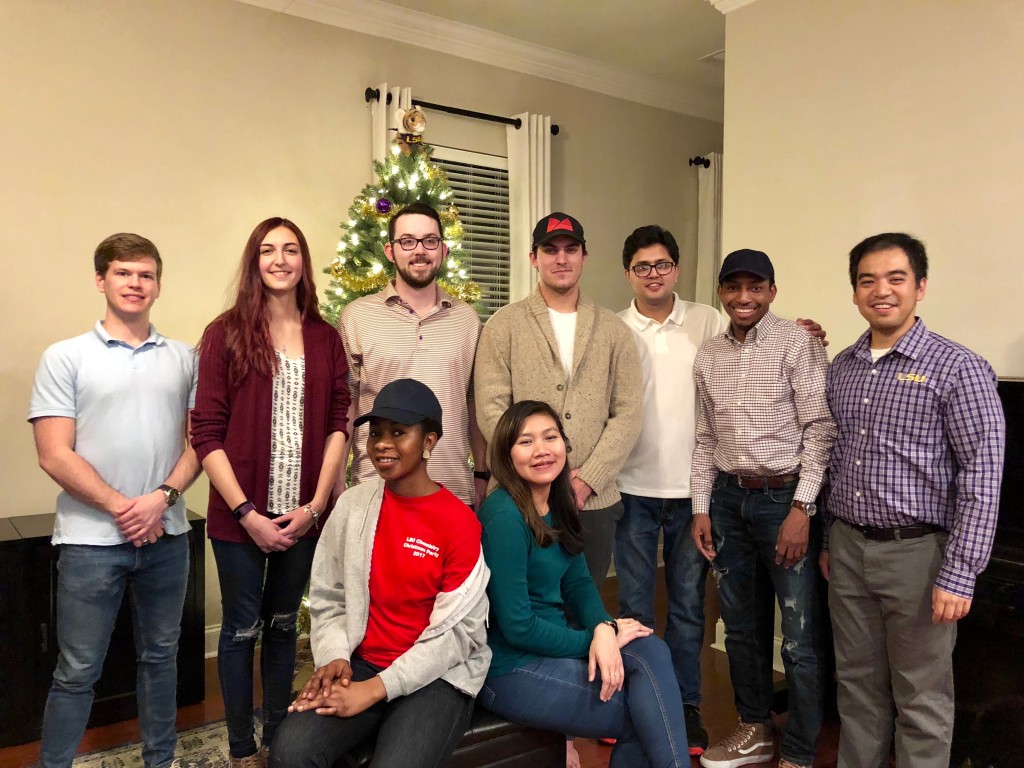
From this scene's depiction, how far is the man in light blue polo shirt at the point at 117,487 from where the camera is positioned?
83.7 inches

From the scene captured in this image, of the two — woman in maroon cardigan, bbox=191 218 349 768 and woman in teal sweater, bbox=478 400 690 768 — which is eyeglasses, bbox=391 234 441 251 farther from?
woman in teal sweater, bbox=478 400 690 768

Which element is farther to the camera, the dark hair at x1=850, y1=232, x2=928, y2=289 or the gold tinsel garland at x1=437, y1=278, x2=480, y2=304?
the gold tinsel garland at x1=437, y1=278, x2=480, y2=304

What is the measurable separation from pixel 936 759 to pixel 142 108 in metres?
3.92

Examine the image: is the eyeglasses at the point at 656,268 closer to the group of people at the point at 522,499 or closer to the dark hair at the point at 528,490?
the group of people at the point at 522,499

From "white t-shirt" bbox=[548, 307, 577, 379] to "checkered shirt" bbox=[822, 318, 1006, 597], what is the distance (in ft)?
2.71

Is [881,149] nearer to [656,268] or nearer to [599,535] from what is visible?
[656,268]

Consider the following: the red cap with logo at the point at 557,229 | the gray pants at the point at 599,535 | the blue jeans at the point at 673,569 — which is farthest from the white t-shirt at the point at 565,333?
the blue jeans at the point at 673,569

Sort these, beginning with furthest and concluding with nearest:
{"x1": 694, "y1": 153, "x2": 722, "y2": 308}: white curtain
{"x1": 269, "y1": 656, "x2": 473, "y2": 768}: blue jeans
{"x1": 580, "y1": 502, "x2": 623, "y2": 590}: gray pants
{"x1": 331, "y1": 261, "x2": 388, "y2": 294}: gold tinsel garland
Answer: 1. {"x1": 694, "y1": 153, "x2": 722, "y2": 308}: white curtain
2. {"x1": 331, "y1": 261, "x2": 388, "y2": 294}: gold tinsel garland
3. {"x1": 580, "y1": 502, "x2": 623, "y2": 590}: gray pants
4. {"x1": 269, "y1": 656, "x2": 473, "y2": 768}: blue jeans

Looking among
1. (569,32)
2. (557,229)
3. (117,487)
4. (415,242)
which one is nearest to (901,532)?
(557,229)

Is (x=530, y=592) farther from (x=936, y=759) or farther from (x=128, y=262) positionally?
(x=128, y=262)

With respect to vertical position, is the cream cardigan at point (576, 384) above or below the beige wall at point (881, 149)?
below

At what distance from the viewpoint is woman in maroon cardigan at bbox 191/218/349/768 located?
2.22 m

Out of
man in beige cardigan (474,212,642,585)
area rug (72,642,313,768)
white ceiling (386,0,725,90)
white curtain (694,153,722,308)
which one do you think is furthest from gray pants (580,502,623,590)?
white curtain (694,153,722,308)

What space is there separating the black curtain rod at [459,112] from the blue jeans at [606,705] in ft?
10.9
